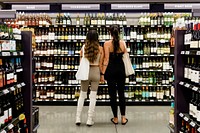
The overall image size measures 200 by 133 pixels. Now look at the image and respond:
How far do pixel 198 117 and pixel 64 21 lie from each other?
223 inches

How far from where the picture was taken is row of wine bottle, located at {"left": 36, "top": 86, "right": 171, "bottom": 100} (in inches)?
366

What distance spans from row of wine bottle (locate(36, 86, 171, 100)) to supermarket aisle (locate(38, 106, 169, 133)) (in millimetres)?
370

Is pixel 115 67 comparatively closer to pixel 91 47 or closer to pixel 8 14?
pixel 91 47

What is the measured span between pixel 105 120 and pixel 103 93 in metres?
2.07

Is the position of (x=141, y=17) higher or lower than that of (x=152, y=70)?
higher

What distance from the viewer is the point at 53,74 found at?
938cm

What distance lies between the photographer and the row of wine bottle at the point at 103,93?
9.30 m

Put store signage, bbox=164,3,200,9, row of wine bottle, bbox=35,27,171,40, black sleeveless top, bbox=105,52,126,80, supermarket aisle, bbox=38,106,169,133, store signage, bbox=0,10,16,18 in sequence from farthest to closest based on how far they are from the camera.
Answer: store signage, bbox=164,3,200,9
row of wine bottle, bbox=35,27,171,40
store signage, bbox=0,10,16,18
black sleeveless top, bbox=105,52,126,80
supermarket aisle, bbox=38,106,169,133

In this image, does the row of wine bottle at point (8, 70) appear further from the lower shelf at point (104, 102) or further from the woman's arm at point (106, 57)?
the lower shelf at point (104, 102)

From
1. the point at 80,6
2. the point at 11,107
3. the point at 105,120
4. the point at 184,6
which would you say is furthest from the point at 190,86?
the point at 80,6

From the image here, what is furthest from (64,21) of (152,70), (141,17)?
(152,70)

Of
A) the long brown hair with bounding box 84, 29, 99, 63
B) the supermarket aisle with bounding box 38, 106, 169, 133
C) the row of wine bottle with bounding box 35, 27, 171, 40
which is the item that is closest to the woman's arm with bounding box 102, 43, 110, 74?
the long brown hair with bounding box 84, 29, 99, 63

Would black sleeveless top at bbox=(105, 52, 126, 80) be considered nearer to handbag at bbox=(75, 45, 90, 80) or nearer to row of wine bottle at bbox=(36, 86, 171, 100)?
handbag at bbox=(75, 45, 90, 80)

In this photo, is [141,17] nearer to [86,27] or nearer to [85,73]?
[86,27]
